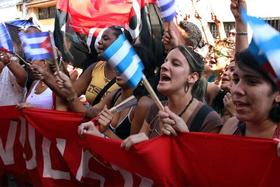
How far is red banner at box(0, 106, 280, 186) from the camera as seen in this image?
252 centimetres

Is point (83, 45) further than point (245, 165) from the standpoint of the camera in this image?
Yes

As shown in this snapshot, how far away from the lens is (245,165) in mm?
2516

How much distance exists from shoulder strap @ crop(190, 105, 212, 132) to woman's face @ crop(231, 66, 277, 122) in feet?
1.58

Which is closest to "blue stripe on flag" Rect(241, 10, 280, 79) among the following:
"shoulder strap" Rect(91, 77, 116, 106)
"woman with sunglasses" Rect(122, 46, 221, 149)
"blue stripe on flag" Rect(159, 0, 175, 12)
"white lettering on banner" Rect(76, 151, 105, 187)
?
"woman with sunglasses" Rect(122, 46, 221, 149)

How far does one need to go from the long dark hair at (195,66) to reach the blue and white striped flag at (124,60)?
1.95ft

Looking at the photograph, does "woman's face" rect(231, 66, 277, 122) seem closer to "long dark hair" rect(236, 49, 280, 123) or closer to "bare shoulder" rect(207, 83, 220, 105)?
"long dark hair" rect(236, 49, 280, 123)

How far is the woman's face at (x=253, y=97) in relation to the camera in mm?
2482

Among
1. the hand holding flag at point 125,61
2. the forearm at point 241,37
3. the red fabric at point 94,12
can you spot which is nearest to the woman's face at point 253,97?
the hand holding flag at point 125,61

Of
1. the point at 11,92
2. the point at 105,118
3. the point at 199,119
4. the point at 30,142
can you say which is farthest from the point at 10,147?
the point at 199,119

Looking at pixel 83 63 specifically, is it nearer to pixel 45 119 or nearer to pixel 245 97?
pixel 45 119

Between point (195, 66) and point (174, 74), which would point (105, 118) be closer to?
point (174, 74)

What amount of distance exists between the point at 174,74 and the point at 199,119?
0.37 m

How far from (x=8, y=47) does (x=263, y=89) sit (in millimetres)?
3125

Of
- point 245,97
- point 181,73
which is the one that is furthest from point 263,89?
point 181,73
